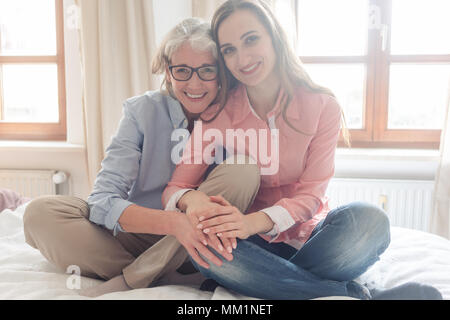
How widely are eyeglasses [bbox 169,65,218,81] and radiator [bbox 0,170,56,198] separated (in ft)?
4.49

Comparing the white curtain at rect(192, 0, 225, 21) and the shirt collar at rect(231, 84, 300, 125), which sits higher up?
the white curtain at rect(192, 0, 225, 21)

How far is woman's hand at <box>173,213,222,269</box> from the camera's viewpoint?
2.88ft

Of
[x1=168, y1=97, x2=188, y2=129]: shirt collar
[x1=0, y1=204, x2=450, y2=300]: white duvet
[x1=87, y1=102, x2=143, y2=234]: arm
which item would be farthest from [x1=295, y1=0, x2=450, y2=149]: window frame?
[x1=87, y1=102, x2=143, y2=234]: arm

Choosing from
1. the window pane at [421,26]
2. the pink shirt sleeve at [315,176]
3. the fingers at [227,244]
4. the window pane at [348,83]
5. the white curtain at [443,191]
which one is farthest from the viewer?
the window pane at [348,83]

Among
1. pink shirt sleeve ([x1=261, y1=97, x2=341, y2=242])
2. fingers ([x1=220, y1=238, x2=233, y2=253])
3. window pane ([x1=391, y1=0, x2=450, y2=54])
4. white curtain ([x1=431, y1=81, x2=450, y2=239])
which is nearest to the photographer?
fingers ([x1=220, y1=238, x2=233, y2=253])

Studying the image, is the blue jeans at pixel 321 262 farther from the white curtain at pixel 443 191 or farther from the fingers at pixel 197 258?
the white curtain at pixel 443 191

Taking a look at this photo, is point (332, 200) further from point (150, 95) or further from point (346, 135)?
point (150, 95)

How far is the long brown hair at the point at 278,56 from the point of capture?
1042mm

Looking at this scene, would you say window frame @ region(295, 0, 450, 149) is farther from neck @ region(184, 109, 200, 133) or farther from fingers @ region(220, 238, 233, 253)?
fingers @ region(220, 238, 233, 253)

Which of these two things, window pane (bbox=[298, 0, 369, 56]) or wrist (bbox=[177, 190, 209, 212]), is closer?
wrist (bbox=[177, 190, 209, 212])

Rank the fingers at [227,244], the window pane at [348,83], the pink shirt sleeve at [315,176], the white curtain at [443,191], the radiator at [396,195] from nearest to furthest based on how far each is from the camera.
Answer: the fingers at [227,244] → the pink shirt sleeve at [315,176] → the white curtain at [443,191] → the radiator at [396,195] → the window pane at [348,83]

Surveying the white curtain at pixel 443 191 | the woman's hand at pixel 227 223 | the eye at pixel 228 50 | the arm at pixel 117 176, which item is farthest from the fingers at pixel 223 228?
the white curtain at pixel 443 191

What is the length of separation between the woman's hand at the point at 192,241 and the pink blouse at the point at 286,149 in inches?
5.2
